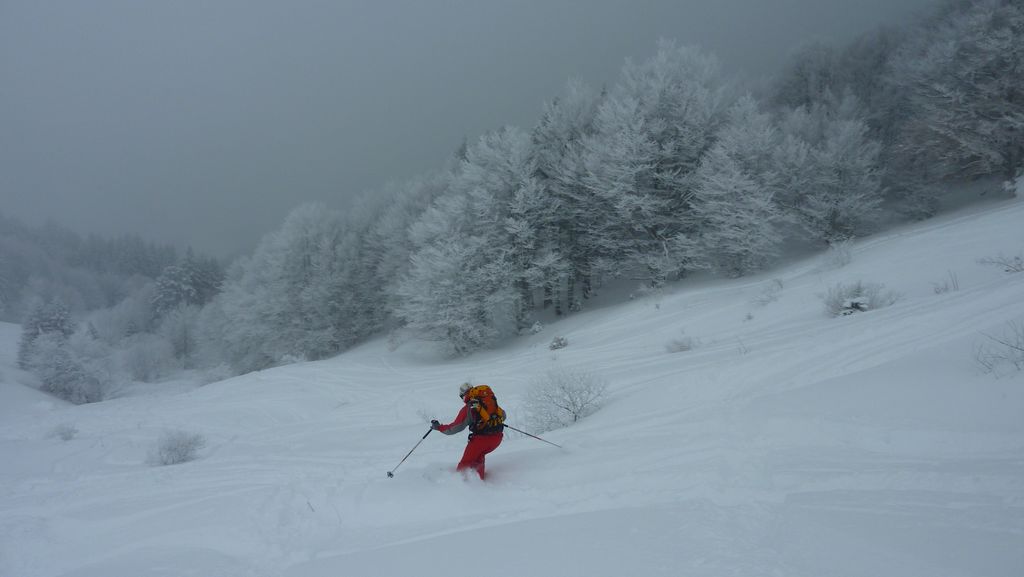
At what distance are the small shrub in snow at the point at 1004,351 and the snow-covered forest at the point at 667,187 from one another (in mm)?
12876

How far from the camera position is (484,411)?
531 centimetres

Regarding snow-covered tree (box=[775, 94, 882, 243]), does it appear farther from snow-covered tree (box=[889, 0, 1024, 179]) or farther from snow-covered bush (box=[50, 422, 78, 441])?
snow-covered bush (box=[50, 422, 78, 441])

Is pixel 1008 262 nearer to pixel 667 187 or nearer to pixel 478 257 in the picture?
pixel 667 187

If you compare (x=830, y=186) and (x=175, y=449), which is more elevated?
(x=830, y=186)

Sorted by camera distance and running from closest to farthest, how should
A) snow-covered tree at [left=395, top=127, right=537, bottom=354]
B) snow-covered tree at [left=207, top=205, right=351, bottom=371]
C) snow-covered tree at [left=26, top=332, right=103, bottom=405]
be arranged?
1. snow-covered tree at [left=395, top=127, right=537, bottom=354]
2. snow-covered tree at [left=26, top=332, right=103, bottom=405]
3. snow-covered tree at [left=207, top=205, right=351, bottom=371]

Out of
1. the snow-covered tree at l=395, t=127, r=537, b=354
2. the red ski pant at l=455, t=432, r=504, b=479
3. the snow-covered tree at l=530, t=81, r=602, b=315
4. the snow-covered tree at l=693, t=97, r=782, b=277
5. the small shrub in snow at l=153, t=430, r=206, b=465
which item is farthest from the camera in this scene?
the snow-covered tree at l=530, t=81, r=602, b=315

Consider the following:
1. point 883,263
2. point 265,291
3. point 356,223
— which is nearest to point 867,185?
point 883,263

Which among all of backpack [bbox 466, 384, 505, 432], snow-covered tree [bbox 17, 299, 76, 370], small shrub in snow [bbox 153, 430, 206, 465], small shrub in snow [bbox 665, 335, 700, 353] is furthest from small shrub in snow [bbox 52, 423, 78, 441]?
snow-covered tree [bbox 17, 299, 76, 370]

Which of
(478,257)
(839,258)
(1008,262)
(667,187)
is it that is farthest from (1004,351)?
(478,257)

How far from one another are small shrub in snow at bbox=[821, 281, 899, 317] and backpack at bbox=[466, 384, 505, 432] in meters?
6.94

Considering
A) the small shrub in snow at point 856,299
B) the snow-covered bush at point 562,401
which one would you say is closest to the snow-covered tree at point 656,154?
the small shrub in snow at point 856,299

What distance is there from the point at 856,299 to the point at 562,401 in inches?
228

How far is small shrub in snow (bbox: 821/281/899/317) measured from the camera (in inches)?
317

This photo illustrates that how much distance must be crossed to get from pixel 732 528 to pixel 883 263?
10.9 meters
